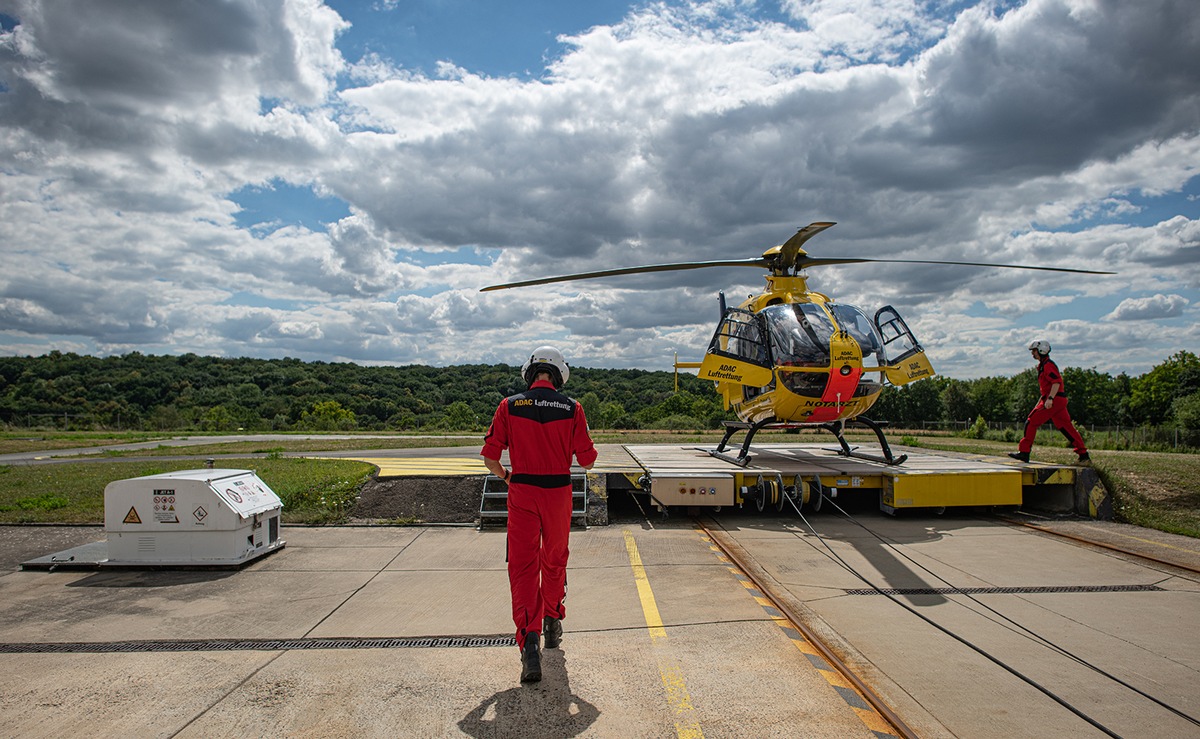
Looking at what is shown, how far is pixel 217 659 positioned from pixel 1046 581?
7.22 meters

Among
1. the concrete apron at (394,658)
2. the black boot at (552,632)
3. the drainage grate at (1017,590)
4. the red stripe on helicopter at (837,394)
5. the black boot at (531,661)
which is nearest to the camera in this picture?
the concrete apron at (394,658)

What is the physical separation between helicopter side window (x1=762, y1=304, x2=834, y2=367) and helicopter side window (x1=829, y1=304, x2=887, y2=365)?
33 cm

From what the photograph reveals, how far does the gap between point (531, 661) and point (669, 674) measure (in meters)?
0.87

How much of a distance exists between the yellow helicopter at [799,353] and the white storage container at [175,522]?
532 centimetres

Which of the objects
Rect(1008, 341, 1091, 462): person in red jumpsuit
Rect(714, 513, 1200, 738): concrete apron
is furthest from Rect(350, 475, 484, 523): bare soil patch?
Rect(1008, 341, 1091, 462): person in red jumpsuit

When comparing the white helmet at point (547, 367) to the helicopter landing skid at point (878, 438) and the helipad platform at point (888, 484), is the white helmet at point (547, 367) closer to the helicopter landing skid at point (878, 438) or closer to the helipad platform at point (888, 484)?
the helipad platform at point (888, 484)

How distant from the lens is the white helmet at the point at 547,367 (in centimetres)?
504

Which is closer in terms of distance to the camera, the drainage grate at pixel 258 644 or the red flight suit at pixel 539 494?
the red flight suit at pixel 539 494

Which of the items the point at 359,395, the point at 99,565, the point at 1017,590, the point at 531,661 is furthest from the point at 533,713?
the point at 359,395

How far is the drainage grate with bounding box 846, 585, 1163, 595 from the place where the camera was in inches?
247

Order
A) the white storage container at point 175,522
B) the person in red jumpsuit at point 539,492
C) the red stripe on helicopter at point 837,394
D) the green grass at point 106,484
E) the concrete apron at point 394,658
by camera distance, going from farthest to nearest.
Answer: the red stripe on helicopter at point 837,394, the green grass at point 106,484, the white storage container at point 175,522, the person in red jumpsuit at point 539,492, the concrete apron at point 394,658

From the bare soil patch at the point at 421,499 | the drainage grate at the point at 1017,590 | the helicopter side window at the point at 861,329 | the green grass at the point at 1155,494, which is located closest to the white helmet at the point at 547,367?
the drainage grate at the point at 1017,590

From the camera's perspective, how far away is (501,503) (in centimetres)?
1000

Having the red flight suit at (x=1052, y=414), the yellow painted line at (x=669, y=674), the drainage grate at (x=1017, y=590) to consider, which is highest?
the red flight suit at (x=1052, y=414)
